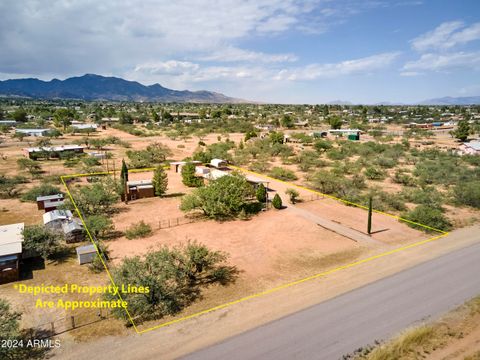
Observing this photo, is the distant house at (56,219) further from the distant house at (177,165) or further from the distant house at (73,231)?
the distant house at (177,165)

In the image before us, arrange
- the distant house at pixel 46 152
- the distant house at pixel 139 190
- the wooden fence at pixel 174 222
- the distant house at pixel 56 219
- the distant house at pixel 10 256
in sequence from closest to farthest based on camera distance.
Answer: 1. the distant house at pixel 10 256
2. the distant house at pixel 56 219
3. the wooden fence at pixel 174 222
4. the distant house at pixel 139 190
5. the distant house at pixel 46 152

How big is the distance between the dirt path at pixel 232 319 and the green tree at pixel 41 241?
9947 mm

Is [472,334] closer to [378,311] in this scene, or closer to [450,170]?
[378,311]

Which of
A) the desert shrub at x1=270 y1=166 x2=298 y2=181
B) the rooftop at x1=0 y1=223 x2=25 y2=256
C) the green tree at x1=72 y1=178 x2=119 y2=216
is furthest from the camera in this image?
the desert shrub at x1=270 y1=166 x2=298 y2=181

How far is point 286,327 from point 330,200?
948 inches

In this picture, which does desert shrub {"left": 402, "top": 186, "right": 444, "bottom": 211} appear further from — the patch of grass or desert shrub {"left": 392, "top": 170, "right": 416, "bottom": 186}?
the patch of grass

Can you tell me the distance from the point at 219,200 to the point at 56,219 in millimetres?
14271

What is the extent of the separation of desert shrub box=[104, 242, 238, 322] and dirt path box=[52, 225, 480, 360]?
1.68m

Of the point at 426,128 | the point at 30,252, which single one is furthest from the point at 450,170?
the point at 426,128

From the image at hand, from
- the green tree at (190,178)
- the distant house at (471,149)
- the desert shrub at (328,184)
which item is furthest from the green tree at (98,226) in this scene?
the distant house at (471,149)

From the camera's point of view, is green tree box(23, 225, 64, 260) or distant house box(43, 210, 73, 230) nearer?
green tree box(23, 225, 64, 260)

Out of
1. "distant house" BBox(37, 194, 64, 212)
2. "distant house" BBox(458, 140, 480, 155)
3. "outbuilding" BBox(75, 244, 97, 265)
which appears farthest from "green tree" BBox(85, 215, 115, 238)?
"distant house" BBox(458, 140, 480, 155)

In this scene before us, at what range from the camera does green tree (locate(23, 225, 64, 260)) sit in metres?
21.7

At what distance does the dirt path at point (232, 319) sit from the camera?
13883 millimetres
